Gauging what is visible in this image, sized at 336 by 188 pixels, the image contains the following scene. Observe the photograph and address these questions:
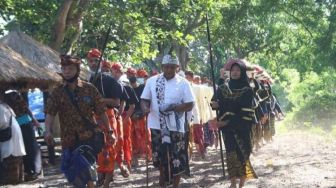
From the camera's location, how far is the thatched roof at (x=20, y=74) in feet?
35.5

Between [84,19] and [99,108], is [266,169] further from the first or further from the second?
[84,19]

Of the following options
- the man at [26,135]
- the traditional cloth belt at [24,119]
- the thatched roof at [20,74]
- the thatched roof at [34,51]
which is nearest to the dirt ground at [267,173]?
the man at [26,135]

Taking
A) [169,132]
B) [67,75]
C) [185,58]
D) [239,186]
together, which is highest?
[185,58]

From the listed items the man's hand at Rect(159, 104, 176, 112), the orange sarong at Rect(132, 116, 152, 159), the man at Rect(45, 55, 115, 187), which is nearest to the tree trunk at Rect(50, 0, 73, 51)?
the orange sarong at Rect(132, 116, 152, 159)

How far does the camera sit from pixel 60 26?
50.2 ft

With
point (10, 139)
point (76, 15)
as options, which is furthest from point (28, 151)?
point (76, 15)

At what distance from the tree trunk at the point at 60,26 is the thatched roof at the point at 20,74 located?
2492 millimetres

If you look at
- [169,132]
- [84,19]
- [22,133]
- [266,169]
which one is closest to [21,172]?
[22,133]

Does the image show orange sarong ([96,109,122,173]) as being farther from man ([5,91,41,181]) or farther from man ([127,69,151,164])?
man ([127,69,151,164])

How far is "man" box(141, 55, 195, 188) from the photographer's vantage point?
26.1 ft

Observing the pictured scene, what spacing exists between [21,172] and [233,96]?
3159mm

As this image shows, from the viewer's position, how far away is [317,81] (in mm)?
29672

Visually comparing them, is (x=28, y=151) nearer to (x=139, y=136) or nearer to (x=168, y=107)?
(x=168, y=107)

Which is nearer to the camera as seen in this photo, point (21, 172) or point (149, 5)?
point (21, 172)
